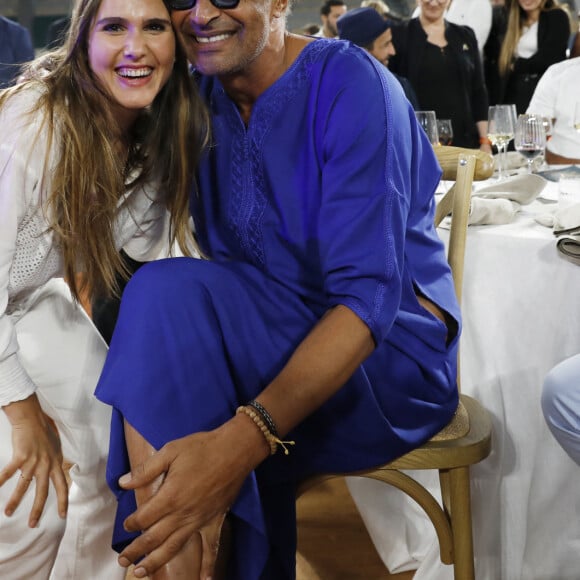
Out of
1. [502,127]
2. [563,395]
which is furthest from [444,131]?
[563,395]

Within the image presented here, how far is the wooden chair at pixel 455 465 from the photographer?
1342 millimetres

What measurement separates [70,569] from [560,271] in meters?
1.02

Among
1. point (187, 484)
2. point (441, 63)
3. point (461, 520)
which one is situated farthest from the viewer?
point (441, 63)

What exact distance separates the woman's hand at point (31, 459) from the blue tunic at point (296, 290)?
0.21m

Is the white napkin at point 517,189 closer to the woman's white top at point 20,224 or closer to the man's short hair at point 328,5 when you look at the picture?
the woman's white top at point 20,224

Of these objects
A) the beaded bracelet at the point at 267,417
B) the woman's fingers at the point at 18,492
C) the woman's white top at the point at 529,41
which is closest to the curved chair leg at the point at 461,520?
the beaded bracelet at the point at 267,417

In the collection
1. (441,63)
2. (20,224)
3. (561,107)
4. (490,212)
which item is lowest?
(441,63)

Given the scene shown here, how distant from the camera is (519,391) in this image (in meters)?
1.66

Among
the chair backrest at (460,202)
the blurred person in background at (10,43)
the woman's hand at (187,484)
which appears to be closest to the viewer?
the woman's hand at (187,484)

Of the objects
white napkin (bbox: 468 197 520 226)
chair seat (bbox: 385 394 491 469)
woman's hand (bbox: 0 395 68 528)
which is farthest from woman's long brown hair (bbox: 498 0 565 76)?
woman's hand (bbox: 0 395 68 528)

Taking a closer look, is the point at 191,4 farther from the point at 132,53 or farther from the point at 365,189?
the point at 365,189

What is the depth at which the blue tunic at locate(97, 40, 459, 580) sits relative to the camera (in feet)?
3.77

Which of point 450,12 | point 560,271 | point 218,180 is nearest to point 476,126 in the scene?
point 450,12

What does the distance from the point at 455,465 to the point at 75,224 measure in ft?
2.33
